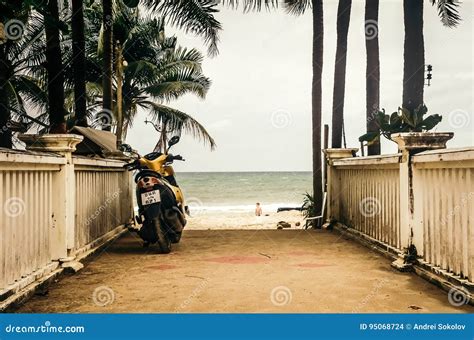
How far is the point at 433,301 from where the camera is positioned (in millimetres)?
3486

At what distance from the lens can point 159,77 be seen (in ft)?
63.0

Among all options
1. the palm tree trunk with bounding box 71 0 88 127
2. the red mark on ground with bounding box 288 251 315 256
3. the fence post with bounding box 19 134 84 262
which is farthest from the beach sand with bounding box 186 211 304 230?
the fence post with bounding box 19 134 84 262

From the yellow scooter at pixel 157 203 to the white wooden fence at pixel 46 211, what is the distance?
59 cm

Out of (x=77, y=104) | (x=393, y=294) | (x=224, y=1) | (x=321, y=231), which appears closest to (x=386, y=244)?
(x=393, y=294)

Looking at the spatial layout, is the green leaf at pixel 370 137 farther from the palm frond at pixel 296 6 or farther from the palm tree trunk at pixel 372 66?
the palm frond at pixel 296 6

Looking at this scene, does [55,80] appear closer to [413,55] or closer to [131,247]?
[131,247]

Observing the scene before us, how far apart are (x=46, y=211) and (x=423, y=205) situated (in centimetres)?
340

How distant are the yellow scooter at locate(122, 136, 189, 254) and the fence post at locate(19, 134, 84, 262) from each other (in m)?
1.14

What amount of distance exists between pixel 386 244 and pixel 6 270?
386 cm

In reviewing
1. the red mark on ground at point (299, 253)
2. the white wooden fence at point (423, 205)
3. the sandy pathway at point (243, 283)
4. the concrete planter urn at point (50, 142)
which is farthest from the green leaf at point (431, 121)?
the concrete planter urn at point (50, 142)

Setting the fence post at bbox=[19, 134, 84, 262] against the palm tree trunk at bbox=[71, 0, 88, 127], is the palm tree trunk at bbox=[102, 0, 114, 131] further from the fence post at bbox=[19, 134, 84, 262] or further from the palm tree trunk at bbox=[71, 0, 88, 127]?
the fence post at bbox=[19, 134, 84, 262]

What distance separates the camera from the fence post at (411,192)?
435 centimetres

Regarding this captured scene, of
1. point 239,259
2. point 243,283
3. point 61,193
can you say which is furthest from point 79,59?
point 243,283

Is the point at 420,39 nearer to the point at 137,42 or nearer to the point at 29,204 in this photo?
the point at 29,204
